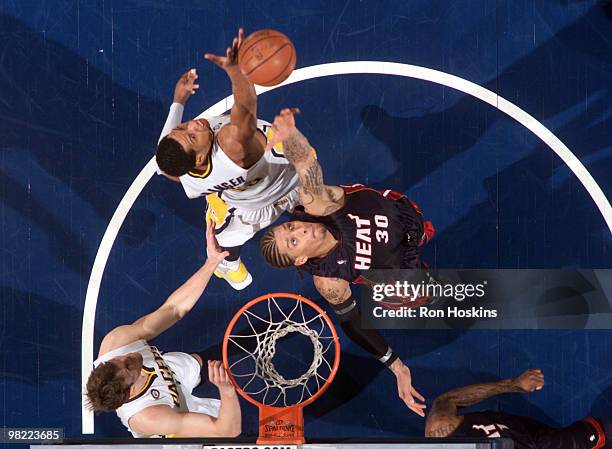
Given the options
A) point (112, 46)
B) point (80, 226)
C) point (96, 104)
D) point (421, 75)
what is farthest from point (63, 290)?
point (421, 75)

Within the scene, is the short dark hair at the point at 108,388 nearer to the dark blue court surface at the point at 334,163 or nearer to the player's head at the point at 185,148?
the dark blue court surface at the point at 334,163

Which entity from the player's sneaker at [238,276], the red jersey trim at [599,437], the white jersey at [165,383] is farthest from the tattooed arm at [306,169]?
the red jersey trim at [599,437]

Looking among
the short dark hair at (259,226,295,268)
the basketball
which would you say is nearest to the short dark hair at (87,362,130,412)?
the short dark hair at (259,226,295,268)

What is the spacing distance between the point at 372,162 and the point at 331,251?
917mm

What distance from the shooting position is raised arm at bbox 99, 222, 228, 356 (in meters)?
6.35

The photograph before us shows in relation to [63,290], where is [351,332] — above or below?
below

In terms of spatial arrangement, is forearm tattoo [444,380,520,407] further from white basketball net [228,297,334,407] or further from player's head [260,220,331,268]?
player's head [260,220,331,268]

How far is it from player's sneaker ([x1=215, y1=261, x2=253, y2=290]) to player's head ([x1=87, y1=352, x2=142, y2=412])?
1065 mm

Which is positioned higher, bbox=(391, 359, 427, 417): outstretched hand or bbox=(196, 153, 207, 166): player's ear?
bbox=(196, 153, 207, 166): player's ear

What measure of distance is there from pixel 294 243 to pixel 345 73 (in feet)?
5.41

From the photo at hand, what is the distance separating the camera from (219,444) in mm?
6035

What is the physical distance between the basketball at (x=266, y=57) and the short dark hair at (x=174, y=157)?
34.1 inches

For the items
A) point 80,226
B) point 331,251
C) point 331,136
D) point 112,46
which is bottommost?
point 331,251

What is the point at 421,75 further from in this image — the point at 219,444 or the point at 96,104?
the point at 219,444
